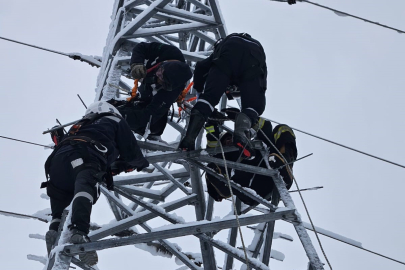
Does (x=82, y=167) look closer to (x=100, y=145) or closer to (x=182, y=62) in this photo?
(x=100, y=145)

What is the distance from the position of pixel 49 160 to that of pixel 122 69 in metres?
2.90

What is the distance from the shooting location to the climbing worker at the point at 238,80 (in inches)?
265

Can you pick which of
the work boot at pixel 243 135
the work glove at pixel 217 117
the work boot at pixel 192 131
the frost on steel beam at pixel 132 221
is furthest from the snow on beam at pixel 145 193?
the work boot at pixel 243 135

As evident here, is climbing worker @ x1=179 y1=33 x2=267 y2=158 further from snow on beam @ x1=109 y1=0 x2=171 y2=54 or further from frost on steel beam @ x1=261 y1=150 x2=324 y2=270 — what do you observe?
snow on beam @ x1=109 y1=0 x2=171 y2=54

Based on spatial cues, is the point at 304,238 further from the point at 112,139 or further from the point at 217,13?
the point at 217,13

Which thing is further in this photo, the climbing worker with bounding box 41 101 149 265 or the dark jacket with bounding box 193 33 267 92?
the dark jacket with bounding box 193 33 267 92

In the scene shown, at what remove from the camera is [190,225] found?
508 cm

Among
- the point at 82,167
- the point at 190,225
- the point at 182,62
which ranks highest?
the point at 182,62

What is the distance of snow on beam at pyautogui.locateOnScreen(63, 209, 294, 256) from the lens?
472 cm

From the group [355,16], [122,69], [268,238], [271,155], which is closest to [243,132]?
[271,155]

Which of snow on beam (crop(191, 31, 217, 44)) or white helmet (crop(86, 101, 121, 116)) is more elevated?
snow on beam (crop(191, 31, 217, 44))

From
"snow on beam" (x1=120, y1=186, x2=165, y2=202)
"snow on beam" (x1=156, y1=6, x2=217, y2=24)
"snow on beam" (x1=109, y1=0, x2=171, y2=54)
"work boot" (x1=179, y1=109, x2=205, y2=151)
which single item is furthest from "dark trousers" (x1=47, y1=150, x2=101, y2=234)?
"snow on beam" (x1=156, y1=6, x2=217, y2=24)

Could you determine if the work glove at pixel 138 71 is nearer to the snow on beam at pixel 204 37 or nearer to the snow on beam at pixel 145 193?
the snow on beam at pixel 145 193

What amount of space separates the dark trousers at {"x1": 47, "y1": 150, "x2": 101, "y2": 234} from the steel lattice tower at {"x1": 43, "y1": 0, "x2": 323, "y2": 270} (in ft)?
0.72
